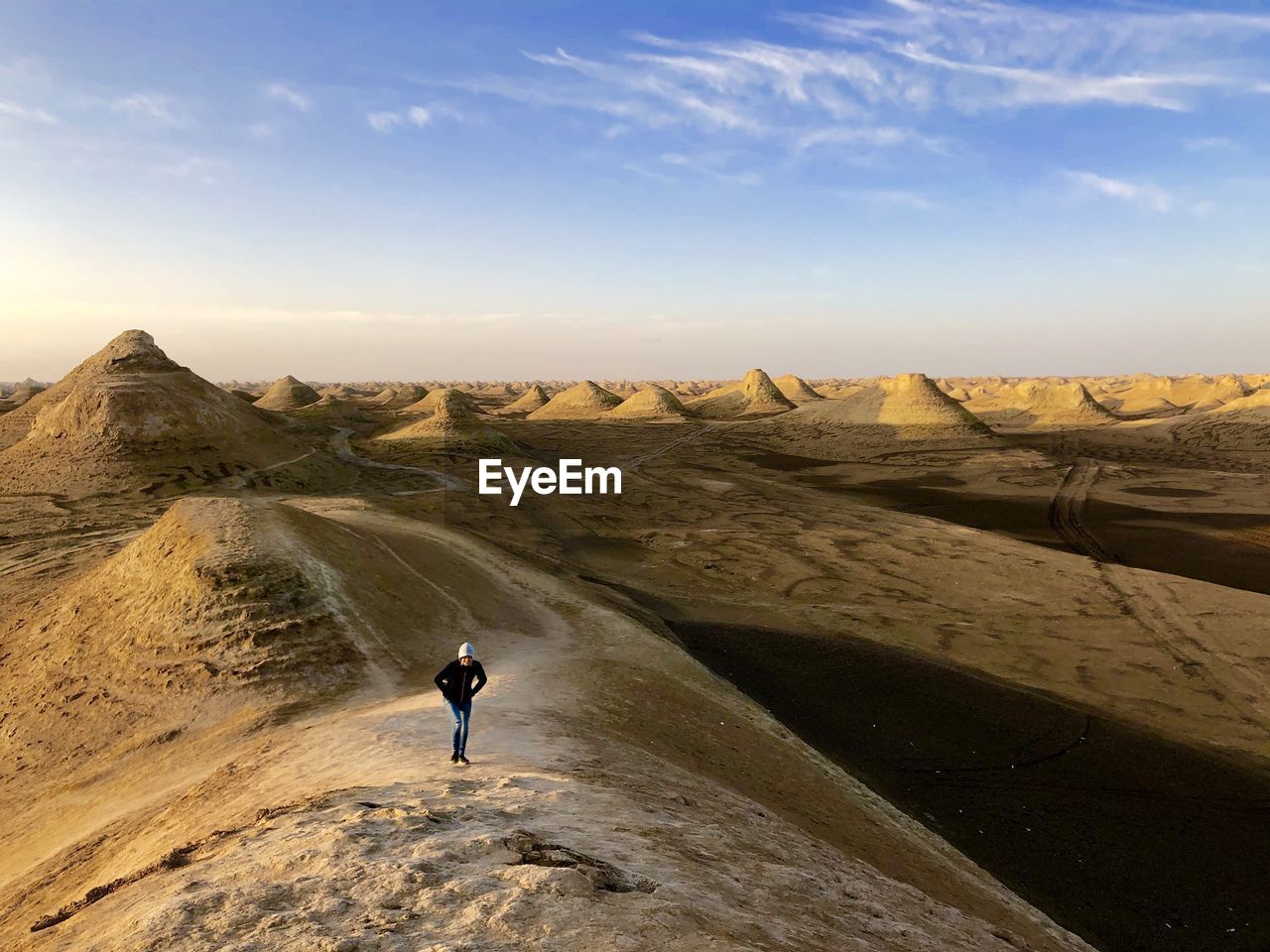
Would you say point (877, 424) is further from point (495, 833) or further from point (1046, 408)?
point (495, 833)

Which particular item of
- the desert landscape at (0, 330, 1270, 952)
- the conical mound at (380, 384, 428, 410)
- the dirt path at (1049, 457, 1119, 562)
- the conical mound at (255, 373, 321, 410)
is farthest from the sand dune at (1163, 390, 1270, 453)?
the conical mound at (255, 373, 321, 410)

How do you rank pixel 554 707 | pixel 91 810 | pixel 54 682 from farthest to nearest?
1. pixel 54 682
2. pixel 554 707
3. pixel 91 810

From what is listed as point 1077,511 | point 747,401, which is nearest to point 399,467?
point 1077,511

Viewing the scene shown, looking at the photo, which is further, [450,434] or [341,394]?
[341,394]

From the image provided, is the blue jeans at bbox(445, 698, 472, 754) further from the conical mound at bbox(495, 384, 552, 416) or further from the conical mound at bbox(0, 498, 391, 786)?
the conical mound at bbox(495, 384, 552, 416)

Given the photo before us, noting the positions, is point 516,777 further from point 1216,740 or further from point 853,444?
point 853,444

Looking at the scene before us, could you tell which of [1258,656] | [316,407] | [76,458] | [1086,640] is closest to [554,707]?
[1086,640]
